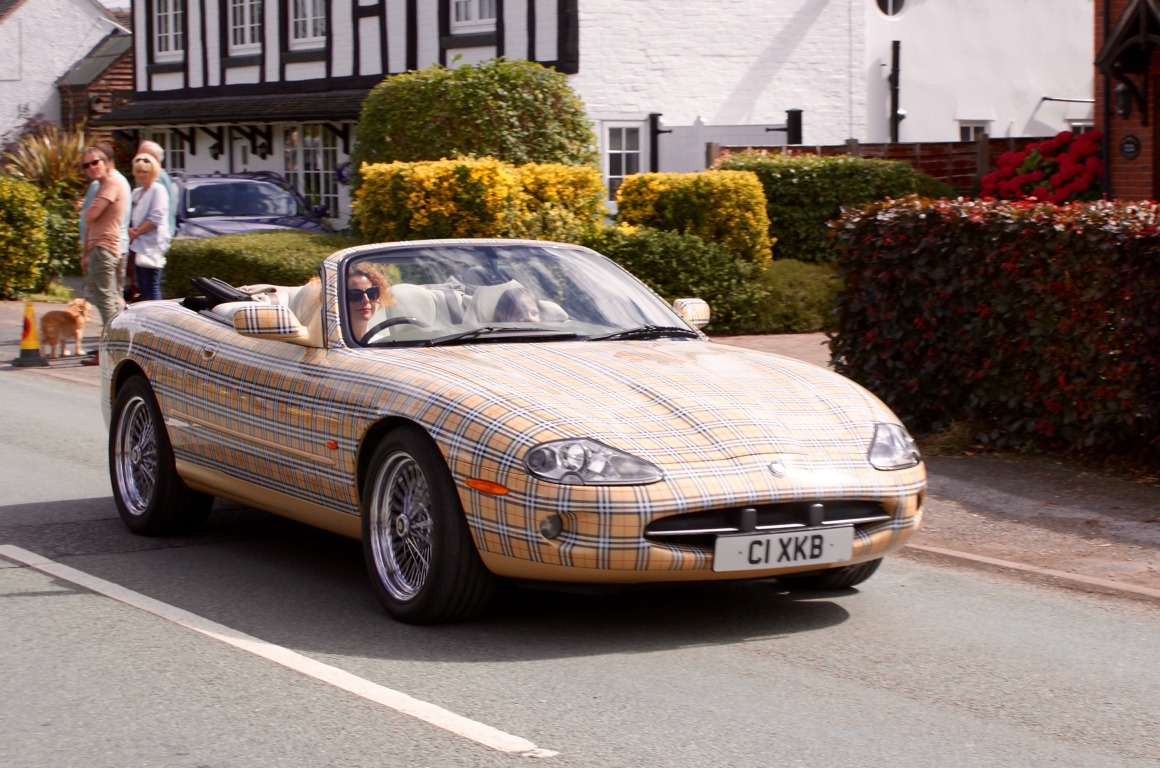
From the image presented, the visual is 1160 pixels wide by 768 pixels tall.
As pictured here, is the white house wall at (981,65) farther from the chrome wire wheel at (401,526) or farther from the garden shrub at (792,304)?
the chrome wire wheel at (401,526)

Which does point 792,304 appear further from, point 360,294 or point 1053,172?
point 360,294

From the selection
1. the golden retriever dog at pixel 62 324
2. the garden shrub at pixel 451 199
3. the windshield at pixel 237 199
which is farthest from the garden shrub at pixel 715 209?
the windshield at pixel 237 199

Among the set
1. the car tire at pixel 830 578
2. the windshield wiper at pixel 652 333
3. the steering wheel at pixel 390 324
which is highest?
the steering wheel at pixel 390 324

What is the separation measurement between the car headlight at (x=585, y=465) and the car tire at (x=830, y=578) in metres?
1.20

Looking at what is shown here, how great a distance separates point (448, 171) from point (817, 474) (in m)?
12.1

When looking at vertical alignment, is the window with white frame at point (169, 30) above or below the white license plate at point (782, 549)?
above

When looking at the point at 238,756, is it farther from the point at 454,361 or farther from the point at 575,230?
the point at 575,230

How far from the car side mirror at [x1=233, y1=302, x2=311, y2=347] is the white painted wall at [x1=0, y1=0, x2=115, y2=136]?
40.2 metres

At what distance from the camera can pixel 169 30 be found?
35.1 meters

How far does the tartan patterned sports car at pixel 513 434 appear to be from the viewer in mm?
5734

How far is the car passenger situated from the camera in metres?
7.11

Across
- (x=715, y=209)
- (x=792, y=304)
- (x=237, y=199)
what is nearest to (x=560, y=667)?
(x=792, y=304)

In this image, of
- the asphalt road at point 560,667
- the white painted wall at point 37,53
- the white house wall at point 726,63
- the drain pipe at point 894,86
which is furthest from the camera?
the white painted wall at point 37,53

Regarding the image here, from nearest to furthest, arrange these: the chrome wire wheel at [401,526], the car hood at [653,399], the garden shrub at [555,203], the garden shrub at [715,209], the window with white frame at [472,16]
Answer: the car hood at [653,399], the chrome wire wheel at [401,526], the garden shrub at [555,203], the garden shrub at [715,209], the window with white frame at [472,16]
